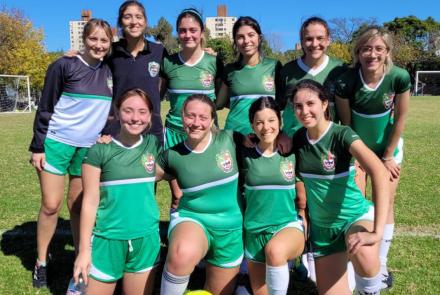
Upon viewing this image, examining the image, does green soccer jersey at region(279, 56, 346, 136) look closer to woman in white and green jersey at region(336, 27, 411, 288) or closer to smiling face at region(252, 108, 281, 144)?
woman in white and green jersey at region(336, 27, 411, 288)

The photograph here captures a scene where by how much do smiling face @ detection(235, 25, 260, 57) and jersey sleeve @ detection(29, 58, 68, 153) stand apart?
5.04 feet

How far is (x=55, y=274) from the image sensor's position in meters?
4.29

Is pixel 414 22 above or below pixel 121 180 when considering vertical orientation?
above

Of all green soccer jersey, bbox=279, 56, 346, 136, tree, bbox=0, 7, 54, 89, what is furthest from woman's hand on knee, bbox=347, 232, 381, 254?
tree, bbox=0, 7, 54, 89

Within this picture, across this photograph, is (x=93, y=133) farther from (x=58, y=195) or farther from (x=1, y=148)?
(x=1, y=148)

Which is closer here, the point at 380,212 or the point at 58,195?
the point at 380,212

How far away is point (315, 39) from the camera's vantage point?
12.5ft

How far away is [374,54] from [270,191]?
1.39 meters

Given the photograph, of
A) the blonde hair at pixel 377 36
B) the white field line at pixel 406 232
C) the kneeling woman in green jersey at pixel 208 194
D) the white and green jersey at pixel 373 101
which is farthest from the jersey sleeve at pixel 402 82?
the white field line at pixel 406 232

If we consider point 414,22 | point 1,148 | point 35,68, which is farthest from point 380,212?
point 414,22

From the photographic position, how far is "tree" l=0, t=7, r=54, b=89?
41.6 metres

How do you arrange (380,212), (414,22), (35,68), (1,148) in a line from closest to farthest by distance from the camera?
1. (380,212)
2. (1,148)
3. (35,68)
4. (414,22)

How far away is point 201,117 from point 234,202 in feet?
2.30

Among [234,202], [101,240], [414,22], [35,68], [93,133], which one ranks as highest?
[414,22]
